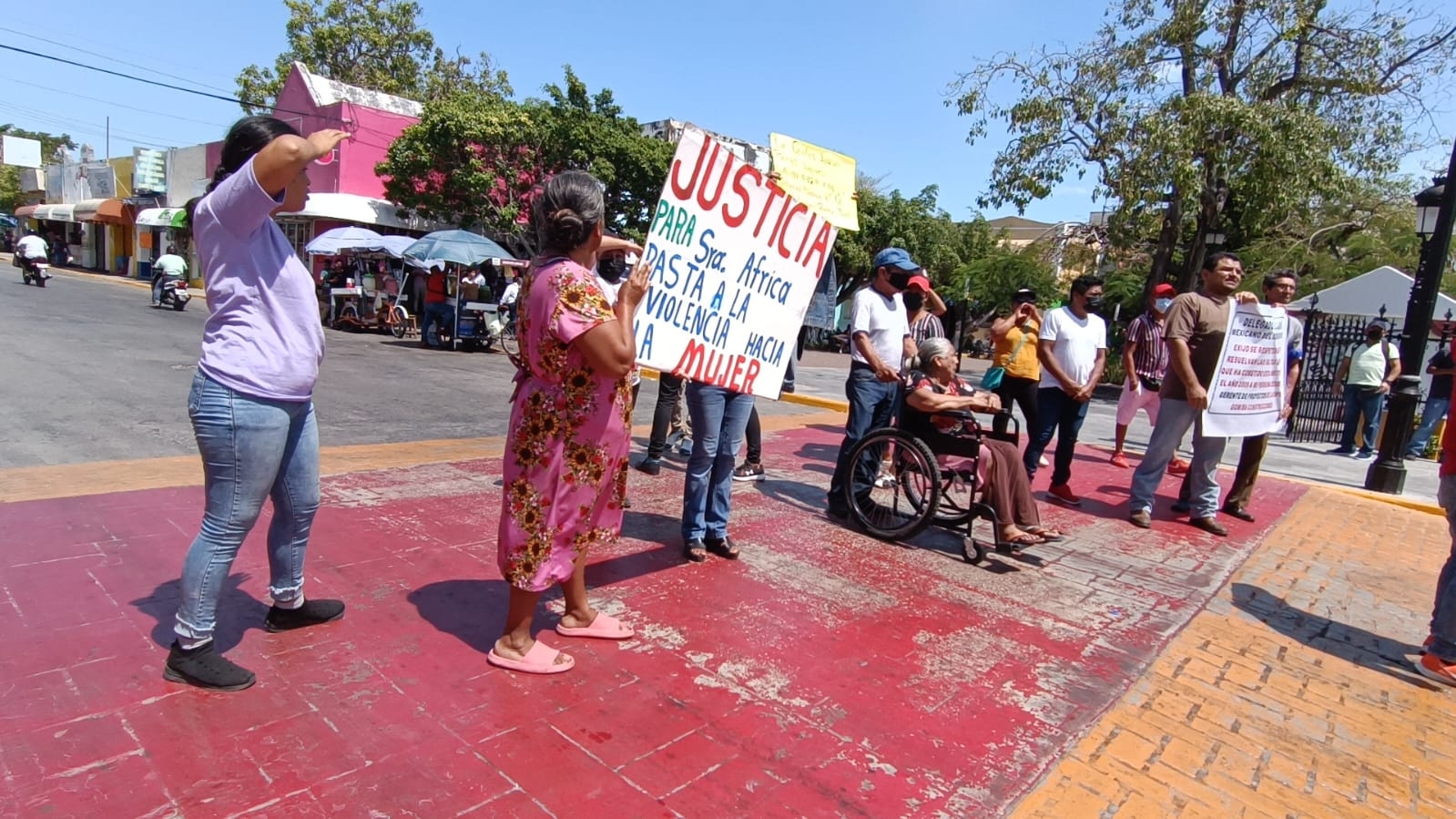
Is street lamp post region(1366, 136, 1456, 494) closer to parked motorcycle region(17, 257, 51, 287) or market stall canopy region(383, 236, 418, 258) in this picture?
market stall canopy region(383, 236, 418, 258)

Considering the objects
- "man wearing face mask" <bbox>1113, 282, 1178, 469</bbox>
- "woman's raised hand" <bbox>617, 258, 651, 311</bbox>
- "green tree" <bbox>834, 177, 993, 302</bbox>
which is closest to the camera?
"woman's raised hand" <bbox>617, 258, 651, 311</bbox>

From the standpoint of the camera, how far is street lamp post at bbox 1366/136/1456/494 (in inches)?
319

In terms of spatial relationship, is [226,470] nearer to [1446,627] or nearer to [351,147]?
[1446,627]

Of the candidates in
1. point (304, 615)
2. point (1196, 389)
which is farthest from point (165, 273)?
point (1196, 389)

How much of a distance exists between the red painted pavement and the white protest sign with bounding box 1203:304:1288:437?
4.76 ft

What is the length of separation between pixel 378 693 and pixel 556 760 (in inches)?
28.2

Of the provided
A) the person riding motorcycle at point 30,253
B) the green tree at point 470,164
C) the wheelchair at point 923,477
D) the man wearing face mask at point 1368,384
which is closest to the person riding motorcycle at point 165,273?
the person riding motorcycle at point 30,253

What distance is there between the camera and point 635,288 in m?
2.87

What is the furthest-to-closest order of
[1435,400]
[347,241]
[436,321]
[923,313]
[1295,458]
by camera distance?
[347,241] → [436,321] → [1435,400] → [1295,458] → [923,313]

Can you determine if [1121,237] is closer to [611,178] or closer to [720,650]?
[611,178]

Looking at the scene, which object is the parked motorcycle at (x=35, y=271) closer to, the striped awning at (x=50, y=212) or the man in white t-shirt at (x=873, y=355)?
the striped awning at (x=50, y=212)

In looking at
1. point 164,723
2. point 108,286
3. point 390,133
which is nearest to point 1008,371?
point 164,723

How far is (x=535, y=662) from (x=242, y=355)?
55.4 inches

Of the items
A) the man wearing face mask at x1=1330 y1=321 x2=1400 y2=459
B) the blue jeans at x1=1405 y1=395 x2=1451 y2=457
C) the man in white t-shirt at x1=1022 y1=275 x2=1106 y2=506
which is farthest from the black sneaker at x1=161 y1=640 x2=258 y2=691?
the blue jeans at x1=1405 y1=395 x2=1451 y2=457
